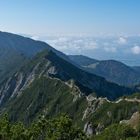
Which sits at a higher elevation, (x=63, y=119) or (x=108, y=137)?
(x=63, y=119)

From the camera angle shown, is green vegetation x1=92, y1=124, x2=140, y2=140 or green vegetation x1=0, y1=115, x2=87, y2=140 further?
green vegetation x1=92, y1=124, x2=140, y2=140

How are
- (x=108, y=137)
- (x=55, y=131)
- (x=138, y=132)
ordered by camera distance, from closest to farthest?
(x=55, y=131) → (x=108, y=137) → (x=138, y=132)

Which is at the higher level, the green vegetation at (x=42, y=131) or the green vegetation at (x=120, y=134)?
the green vegetation at (x=42, y=131)

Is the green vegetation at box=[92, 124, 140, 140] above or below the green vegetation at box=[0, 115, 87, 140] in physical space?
below

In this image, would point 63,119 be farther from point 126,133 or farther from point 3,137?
point 126,133

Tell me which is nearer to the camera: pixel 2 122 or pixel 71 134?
pixel 2 122

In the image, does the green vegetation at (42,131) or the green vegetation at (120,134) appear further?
the green vegetation at (120,134)

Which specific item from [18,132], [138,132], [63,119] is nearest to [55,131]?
[63,119]

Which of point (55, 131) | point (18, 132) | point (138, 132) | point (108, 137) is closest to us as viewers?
point (18, 132)

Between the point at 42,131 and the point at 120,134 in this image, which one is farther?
the point at 120,134

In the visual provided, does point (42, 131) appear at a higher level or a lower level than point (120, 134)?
higher
